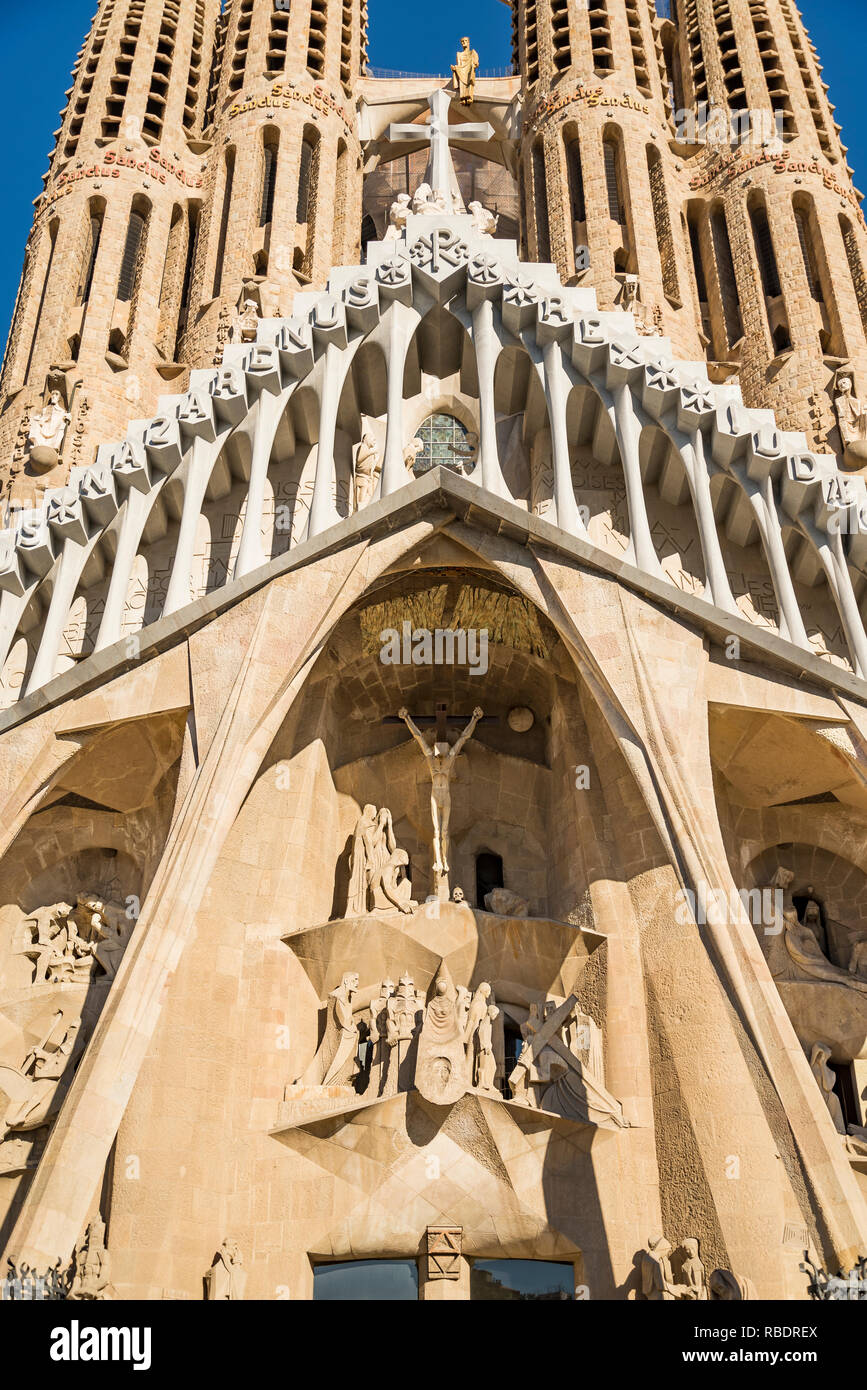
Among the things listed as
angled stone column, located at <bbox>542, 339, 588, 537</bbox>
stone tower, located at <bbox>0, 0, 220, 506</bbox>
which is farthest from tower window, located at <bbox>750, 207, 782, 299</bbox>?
stone tower, located at <bbox>0, 0, 220, 506</bbox>

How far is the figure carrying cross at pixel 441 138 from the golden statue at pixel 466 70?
4926mm

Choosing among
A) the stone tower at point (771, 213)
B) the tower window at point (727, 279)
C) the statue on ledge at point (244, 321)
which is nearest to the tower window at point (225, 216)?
the statue on ledge at point (244, 321)

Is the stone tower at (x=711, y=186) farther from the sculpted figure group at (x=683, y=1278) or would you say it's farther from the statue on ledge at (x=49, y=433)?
the sculpted figure group at (x=683, y=1278)

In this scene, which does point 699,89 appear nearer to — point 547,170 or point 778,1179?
point 547,170

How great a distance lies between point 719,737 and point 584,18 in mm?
13399

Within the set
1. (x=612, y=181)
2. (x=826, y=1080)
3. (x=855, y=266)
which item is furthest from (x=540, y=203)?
(x=826, y=1080)

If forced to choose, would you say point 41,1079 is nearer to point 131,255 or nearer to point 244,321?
point 244,321

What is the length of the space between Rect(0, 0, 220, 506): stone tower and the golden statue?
3.75 m

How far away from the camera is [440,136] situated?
17.5 m

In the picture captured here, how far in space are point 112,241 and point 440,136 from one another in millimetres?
4649

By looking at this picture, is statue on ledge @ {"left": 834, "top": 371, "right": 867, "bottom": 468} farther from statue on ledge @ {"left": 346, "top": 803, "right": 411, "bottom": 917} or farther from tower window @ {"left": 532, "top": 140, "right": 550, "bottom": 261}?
statue on ledge @ {"left": 346, "top": 803, "right": 411, "bottom": 917}

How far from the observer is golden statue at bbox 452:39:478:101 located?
22.9m

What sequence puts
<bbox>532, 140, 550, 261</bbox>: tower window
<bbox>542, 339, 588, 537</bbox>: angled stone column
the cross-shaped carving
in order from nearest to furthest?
the cross-shaped carving < <bbox>542, 339, 588, 537</bbox>: angled stone column < <bbox>532, 140, 550, 261</bbox>: tower window
